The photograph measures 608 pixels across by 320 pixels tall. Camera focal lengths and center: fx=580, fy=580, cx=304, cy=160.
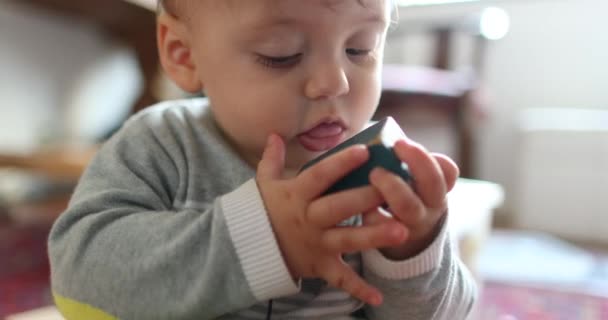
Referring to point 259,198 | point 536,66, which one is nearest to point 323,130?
point 259,198

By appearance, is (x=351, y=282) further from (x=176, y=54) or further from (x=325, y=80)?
(x=176, y=54)

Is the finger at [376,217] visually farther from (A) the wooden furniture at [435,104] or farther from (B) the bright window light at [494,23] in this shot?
(B) the bright window light at [494,23]

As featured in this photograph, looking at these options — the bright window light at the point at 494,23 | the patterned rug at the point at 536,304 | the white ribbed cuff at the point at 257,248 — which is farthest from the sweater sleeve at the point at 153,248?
the bright window light at the point at 494,23

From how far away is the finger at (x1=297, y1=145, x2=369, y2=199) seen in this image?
36 cm

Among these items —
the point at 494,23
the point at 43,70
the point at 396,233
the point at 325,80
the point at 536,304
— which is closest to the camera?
the point at 396,233

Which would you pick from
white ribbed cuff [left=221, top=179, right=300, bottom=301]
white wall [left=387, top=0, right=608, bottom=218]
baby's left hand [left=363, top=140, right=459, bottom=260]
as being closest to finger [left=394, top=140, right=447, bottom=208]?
baby's left hand [left=363, top=140, right=459, bottom=260]

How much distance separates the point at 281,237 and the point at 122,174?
0.18m

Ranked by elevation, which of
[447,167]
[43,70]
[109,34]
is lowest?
[43,70]

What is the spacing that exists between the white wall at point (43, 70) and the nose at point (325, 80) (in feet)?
4.95

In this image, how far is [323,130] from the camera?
0.50 m

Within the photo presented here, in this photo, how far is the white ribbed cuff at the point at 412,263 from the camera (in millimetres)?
414

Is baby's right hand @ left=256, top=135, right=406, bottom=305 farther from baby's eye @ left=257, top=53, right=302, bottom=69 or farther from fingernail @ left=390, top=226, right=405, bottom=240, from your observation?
baby's eye @ left=257, top=53, right=302, bottom=69

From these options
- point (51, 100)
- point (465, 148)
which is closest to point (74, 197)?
point (465, 148)

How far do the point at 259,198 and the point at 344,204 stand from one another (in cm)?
7
